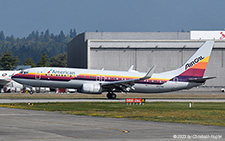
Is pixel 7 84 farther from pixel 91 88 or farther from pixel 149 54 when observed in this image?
pixel 91 88

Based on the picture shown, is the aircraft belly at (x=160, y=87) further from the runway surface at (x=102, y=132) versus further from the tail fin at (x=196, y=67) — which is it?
the runway surface at (x=102, y=132)

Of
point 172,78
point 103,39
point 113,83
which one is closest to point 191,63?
point 172,78

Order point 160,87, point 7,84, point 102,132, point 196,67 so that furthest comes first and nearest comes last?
point 7,84
point 196,67
point 160,87
point 102,132

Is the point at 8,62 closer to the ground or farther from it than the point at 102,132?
farther from it

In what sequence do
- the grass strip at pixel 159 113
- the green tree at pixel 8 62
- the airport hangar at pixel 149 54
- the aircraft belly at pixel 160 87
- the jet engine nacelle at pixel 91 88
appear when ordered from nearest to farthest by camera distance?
the grass strip at pixel 159 113
the jet engine nacelle at pixel 91 88
the aircraft belly at pixel 160 87
the airport hangar at pixel 149 54
the green tree at pixel 8 62

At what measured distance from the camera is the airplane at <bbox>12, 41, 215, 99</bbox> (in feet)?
186

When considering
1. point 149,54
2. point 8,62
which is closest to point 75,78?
point 149,54

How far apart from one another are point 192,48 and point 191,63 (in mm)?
42397

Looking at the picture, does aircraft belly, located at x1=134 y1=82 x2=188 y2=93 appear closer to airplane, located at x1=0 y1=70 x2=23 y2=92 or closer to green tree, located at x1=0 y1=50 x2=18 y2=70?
airplane, located at x1=0 y1=70 x2=23 y2=92

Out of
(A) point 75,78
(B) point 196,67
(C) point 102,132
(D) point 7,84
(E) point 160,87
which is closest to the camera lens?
(C) point 102,132

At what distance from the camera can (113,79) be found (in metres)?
58.6

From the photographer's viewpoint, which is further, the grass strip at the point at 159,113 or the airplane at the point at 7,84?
the airplane at the point at 7,84

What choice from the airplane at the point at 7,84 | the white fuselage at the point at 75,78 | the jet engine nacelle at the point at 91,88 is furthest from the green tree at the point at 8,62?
the jet engine nacelle at the point at 91,88

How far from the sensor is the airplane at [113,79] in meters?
56.7
